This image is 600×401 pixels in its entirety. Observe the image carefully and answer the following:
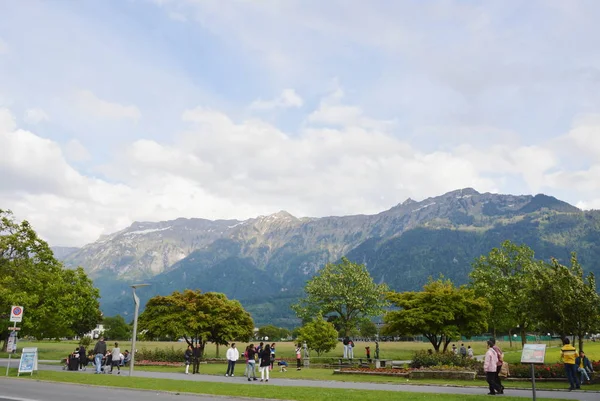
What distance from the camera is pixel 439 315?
39812 millimetres


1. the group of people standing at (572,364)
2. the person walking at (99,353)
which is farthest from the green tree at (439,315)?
the person walking at (99,353)

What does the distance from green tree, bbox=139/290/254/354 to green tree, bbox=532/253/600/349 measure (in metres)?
30.9

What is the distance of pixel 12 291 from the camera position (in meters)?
42.5

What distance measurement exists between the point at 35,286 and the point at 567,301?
44.1 metres

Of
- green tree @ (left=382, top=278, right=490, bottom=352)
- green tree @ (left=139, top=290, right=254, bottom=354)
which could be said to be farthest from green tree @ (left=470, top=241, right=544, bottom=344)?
green tree @ (left=139, top=290, right=254, bottom=354)

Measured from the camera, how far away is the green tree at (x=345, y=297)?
67.6 meters

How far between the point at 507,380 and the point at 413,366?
26.2ft

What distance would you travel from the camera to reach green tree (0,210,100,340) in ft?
141

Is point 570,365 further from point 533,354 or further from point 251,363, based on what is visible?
→ point 251,363

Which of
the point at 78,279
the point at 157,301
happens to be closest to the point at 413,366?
the point at 157,301

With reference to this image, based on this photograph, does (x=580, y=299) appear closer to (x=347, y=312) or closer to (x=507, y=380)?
(x=507, y=380)

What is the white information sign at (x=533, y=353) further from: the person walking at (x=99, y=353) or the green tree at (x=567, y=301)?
the person walking at (x=99, y=353)

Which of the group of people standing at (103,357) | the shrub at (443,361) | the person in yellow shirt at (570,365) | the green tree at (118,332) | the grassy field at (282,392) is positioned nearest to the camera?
the grassy field at (282,392)

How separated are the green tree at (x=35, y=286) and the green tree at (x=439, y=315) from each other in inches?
1271
